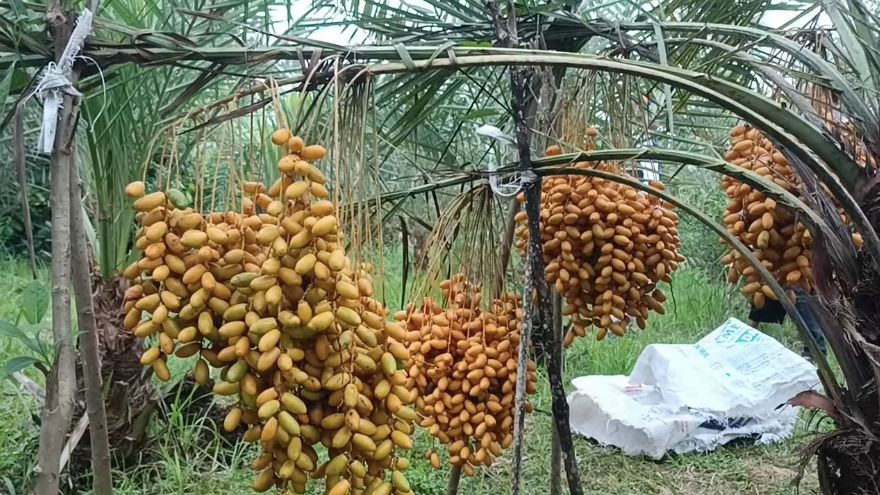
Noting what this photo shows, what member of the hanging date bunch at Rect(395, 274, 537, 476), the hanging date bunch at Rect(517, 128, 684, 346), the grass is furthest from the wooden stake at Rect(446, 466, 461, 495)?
the grass

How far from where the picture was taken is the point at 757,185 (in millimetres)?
1106

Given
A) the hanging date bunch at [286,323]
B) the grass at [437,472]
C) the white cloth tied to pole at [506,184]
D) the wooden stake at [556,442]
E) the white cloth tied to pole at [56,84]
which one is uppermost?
the white cloth tied to pole at [56,84]

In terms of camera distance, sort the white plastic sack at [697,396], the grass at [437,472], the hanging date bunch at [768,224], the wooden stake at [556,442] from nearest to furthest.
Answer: the hanging date bunch at [768,224], the wooden stake at [556,442], the grass at [437,472], the white plastic sack at [697,396]

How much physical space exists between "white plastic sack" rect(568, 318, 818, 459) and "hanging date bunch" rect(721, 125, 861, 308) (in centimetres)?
170

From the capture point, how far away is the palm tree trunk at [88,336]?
1.00 metres

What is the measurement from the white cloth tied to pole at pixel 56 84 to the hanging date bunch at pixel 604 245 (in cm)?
73

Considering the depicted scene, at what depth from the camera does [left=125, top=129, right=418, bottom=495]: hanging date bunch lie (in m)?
0.74

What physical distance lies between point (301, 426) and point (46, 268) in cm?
492

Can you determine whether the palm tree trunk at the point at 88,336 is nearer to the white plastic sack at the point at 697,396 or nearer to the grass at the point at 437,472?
the grass at the point at 437,472

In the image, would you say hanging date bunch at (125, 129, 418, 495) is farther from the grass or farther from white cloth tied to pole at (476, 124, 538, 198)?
the grass

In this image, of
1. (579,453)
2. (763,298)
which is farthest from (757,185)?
(579,453)

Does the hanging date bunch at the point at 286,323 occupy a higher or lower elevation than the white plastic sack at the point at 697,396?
→ higher

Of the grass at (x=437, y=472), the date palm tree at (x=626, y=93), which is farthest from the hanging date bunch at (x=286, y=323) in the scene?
the grass at (x=437, y=472)

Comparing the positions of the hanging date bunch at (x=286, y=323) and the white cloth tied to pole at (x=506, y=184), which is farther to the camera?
the white cloth tied to pole at (x=506, y=184)
